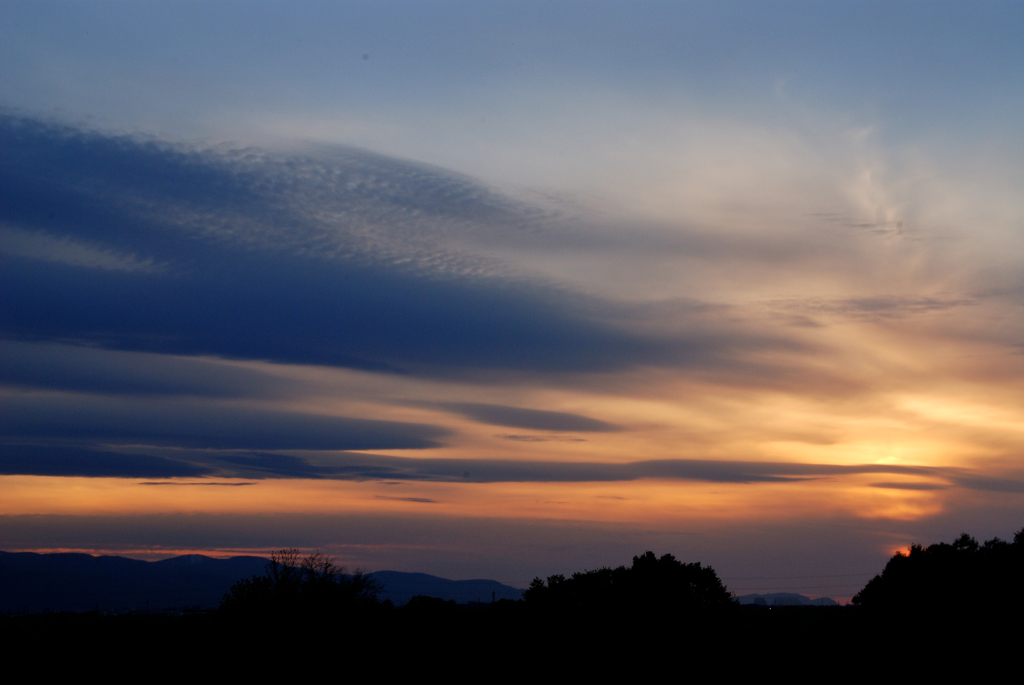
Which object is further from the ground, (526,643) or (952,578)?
(952,578)

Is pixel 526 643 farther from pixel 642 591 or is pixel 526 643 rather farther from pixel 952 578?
pixel 952 578

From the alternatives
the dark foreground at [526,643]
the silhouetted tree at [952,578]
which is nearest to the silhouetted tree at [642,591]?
the dark foreground at [526,643]

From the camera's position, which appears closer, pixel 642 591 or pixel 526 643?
pixel 526 643

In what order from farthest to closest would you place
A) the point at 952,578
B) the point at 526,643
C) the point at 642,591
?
the point at 642,591 < the point at 952,578 < the point at 526,643

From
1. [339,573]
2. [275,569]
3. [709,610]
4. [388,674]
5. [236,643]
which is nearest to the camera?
[388,674]

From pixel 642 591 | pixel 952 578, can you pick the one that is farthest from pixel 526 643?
pixel 952 578

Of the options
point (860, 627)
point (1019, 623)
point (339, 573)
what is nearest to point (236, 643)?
point (339, 573)

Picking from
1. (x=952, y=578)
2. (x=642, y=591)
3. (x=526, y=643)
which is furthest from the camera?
(x=642, y=591)

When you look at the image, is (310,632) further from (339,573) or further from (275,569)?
(339,573)

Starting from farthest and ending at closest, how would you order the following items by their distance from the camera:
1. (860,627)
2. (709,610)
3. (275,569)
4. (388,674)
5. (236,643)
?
(275,569) → (709,610) → (860,627) → (236,643) → (388,674)

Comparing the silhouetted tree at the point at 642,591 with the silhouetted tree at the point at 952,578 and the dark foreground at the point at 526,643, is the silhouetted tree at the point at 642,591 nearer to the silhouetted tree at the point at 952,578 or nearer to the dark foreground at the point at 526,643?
the dark foreground at the point at 526,643

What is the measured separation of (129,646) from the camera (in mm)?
59906

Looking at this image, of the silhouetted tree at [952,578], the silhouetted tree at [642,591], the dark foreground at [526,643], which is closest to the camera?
the dark foreground at [526,643]

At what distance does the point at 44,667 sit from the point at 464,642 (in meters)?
26.7
